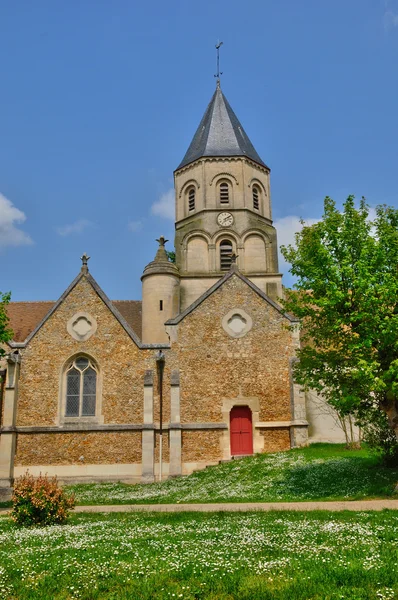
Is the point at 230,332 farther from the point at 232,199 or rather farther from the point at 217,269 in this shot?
the point at 232,199

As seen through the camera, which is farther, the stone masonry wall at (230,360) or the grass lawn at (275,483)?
the stone masonry wall at (230,360)

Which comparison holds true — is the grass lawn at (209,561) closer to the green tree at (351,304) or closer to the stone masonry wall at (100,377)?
the green tree at (351,304)

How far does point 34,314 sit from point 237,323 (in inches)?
481

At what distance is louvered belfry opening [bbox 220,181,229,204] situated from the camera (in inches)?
1325

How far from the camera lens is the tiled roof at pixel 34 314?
1114 inches

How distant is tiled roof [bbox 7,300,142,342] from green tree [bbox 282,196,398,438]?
572 inches

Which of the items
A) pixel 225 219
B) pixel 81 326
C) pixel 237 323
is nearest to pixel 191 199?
pixel 225 219

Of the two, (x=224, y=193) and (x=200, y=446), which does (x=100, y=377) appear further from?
(x=224, y=193)

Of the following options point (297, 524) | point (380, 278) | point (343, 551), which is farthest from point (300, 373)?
point (343, 551)

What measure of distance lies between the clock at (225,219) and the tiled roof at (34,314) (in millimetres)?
6904

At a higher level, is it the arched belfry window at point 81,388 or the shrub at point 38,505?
the arched belfry window at point 81,388

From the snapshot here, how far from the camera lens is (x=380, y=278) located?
582 inches

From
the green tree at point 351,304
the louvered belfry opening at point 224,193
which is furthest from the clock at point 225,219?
the green tree at point 351,304

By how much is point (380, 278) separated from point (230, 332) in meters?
9.69
